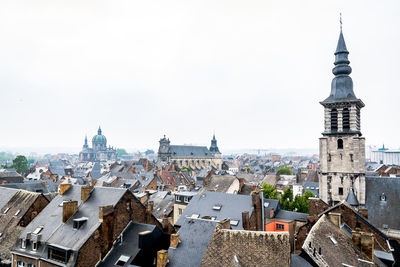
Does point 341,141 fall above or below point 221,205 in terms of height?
above

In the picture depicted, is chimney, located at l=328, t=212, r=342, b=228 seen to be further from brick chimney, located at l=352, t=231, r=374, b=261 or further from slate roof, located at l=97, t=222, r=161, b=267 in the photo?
slate roof, located at l=97, t=222, r=161, b=267

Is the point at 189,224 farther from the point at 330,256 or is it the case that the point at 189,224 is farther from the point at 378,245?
the point at 378,245

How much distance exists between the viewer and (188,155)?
175 m

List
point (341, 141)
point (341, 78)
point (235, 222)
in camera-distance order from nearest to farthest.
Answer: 1. point (235, 222)
2. point (341, 141)
3. point (341, 78)

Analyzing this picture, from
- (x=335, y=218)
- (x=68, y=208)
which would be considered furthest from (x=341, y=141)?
(x=68, y=208)

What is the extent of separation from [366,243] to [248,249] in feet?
32.4

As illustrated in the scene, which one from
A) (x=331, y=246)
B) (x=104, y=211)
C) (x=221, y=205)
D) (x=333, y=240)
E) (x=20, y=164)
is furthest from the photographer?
(x=20, y=164)

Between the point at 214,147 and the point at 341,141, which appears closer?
the point at 341,141

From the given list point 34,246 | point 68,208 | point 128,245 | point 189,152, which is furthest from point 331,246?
point 189,152

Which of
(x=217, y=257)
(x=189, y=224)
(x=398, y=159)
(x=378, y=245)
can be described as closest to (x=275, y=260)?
(x=217, y=257)

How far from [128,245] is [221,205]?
1470cm

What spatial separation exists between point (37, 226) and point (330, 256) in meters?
24.5

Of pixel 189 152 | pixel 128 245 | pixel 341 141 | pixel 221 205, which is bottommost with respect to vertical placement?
pixel 128 245

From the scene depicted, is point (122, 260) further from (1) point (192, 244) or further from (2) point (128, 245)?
(1) point (192, 244)
